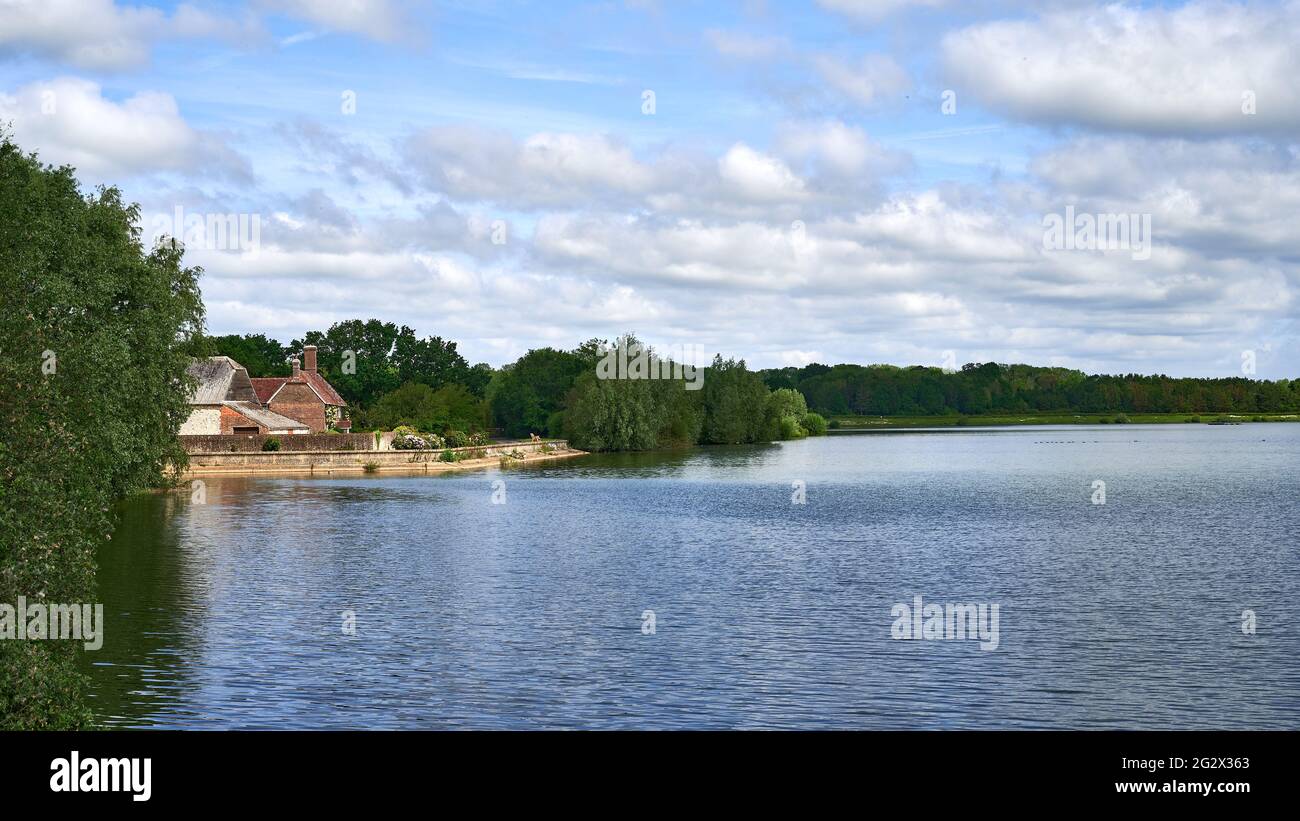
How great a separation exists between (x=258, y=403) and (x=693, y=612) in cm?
7927

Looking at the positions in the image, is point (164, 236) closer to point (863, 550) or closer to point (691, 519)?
point (691, 519)

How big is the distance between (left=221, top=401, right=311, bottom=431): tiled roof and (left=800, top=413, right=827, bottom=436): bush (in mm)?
94758

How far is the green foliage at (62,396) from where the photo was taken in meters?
15.0

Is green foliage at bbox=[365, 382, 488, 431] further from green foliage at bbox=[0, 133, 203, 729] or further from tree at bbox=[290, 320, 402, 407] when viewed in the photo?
green foliage at bbox=[0, 133, 203, 729]

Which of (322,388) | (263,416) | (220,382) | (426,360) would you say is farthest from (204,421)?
(426,360)

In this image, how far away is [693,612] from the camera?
27.5 metres

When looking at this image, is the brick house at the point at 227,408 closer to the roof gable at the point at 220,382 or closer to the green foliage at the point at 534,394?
the roof gable at the point at 220,382

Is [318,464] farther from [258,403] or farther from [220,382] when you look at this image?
[258,403]

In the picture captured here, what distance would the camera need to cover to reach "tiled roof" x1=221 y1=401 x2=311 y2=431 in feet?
292

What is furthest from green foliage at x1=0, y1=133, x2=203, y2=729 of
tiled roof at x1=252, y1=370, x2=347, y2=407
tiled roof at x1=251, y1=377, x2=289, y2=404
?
tiled roof at x1=252, y1=370, x2=347, y2=407

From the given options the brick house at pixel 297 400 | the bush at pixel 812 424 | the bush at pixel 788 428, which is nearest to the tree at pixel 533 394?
the bush at pixel 788 428
